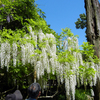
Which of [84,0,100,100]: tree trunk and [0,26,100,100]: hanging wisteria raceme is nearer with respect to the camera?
[0,26,100,100]: hanging wisteria raceme

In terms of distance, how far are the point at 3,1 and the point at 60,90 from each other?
303 inches

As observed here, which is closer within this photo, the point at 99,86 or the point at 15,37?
the point at 15,37

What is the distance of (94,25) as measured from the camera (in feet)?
25.5

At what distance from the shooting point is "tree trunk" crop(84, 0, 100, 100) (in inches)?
282

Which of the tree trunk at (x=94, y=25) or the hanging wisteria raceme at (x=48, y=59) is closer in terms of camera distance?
the hanging wisteria raceme at (x=48, y=59)

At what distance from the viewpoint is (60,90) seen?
940 centimetres

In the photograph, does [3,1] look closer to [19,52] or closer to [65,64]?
[19,52]

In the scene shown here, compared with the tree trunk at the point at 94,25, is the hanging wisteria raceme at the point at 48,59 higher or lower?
lower

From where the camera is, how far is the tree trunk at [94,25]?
23.5 feet

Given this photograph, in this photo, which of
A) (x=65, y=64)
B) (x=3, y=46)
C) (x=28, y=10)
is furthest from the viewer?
(x=28, y=10)

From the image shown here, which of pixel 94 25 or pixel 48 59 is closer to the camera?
pixel 48 59

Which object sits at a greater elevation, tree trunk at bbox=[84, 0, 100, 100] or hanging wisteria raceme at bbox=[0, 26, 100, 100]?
tree trunk at bbox=[84, 0, 100, 100]

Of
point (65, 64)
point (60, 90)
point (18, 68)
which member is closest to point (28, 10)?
point (18, 68)

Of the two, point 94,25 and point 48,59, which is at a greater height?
Result: point 94,25
